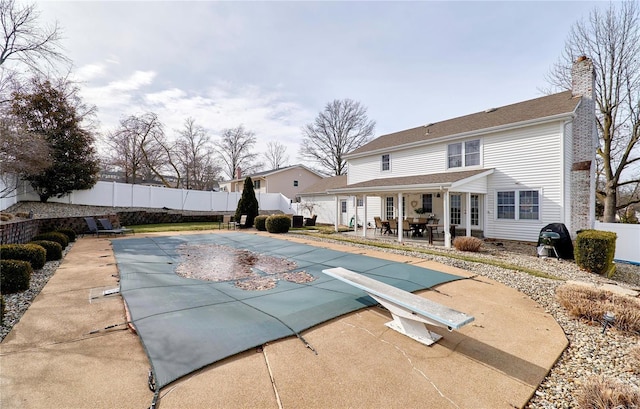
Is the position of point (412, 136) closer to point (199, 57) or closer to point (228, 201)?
point (199, 57)

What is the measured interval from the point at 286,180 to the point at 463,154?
1982 cm

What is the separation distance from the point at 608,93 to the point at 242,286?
2303 centimetres

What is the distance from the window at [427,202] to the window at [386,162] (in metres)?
2.86

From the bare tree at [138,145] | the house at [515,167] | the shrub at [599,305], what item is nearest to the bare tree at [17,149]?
the house at [515,167]

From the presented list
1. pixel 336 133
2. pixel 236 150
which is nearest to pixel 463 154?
pixel 336 133

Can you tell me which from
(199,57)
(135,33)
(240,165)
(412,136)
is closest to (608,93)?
(412,136)

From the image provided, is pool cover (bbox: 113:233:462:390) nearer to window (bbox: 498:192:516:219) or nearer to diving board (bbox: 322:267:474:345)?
diving board (bbox: 322:267:474:345)

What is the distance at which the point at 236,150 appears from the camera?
138 ft

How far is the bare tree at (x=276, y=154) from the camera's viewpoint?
153 feet

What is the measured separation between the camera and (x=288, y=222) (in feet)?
52.8

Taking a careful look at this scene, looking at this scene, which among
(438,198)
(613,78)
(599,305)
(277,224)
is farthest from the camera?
(613,78)

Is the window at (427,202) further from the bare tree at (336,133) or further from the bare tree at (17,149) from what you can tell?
the bare tree at (336,133)

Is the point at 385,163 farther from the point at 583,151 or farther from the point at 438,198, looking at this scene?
the point at 583,151

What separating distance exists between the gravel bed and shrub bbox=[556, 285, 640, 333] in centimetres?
15
